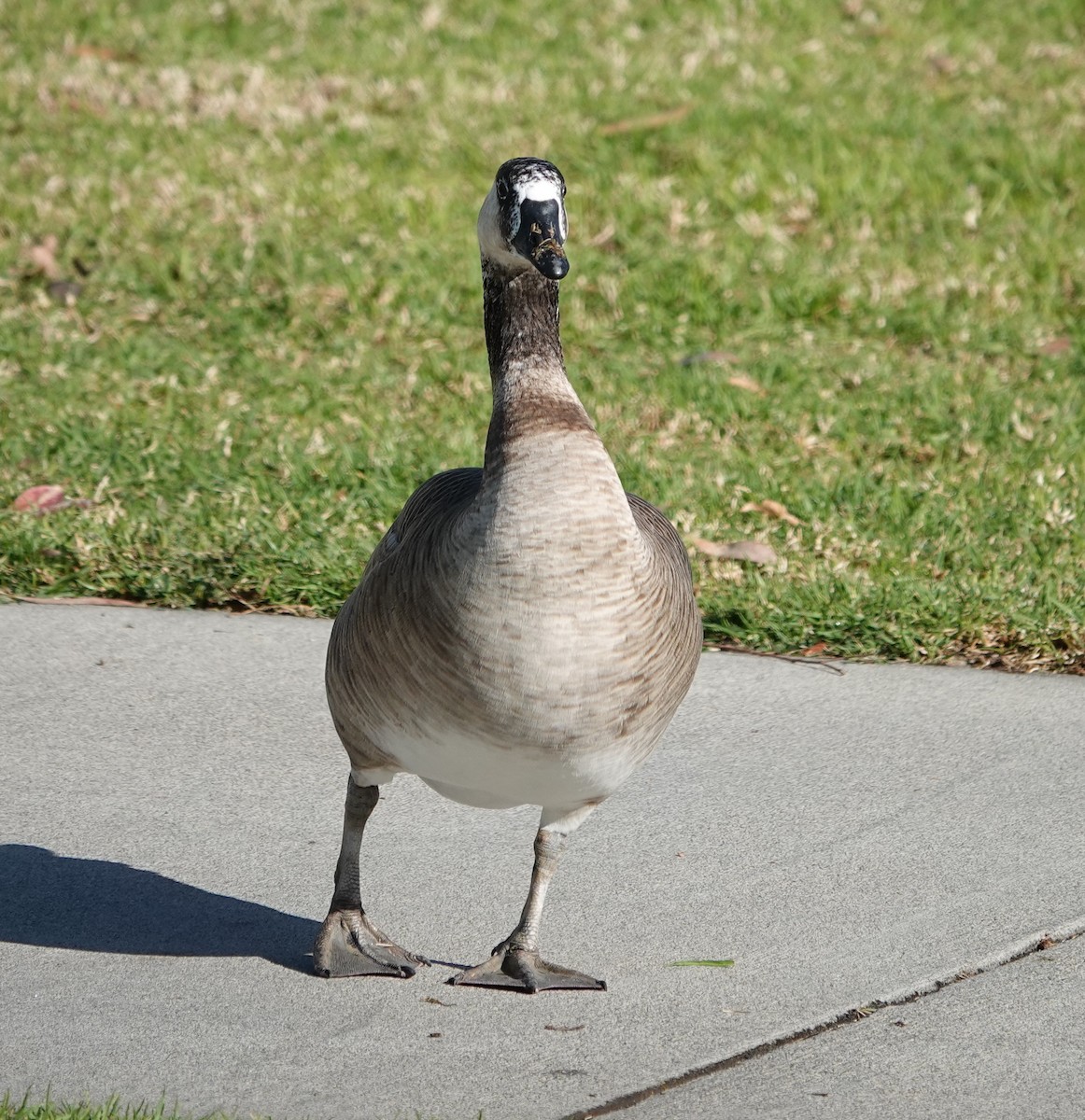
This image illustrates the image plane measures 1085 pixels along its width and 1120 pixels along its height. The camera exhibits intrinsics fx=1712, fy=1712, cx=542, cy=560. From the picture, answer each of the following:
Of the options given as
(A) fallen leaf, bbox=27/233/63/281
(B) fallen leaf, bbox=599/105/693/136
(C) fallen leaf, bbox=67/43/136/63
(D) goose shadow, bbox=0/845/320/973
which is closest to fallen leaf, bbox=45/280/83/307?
(A) fallen leaf, bbox=27/233/63/281

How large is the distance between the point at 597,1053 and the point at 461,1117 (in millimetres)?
345

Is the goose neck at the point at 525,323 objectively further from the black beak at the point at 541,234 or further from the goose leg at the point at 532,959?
the goose leg at the point at 532,959

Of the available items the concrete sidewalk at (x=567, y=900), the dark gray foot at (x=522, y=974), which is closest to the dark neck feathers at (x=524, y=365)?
the dark gray foot at (x=522, y=974)

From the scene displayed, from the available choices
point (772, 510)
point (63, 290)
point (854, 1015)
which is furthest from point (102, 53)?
point (854, 1015)

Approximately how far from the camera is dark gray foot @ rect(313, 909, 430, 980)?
3.46 meters

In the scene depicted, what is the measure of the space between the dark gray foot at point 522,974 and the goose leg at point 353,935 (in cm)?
13

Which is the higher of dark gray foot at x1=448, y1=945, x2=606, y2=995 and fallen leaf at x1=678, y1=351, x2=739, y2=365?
fallen leaf at x1=678, y1=351, x2=739, y2=365

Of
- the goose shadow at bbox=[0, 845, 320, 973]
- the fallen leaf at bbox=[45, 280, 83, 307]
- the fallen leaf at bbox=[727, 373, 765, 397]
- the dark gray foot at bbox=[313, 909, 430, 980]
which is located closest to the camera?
the dark gray foot at bbox=[313, 909, 430, 980]

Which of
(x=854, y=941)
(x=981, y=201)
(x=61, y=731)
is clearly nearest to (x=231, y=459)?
(x=61, y=731)

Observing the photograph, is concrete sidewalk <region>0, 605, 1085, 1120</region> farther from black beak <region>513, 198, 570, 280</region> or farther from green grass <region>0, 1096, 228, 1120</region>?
black beak <region>513, 198, 570, 280</region>

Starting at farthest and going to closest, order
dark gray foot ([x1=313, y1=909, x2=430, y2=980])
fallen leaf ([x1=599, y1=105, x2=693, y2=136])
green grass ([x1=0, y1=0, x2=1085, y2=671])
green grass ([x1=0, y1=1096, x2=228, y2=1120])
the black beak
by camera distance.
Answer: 1. fallen leaf ([x1=599, y1=105, x2=693, y2=136])
2. green grass ([x1=0, y1=0, x2=1085, y2=671])
3. dark gray foot ([x1=313, y1=909, x2=430, y2=980])
4. the black beak
5. green grass ([x1=0, y1=1096, x2=228, y2=1120])

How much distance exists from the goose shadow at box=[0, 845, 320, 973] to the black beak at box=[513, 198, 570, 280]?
152cm

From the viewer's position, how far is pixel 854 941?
141 inches

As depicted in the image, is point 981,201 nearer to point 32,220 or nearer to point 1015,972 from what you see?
point 32,220
